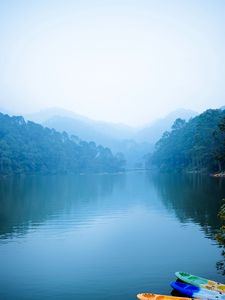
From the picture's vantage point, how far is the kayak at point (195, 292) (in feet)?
36.0

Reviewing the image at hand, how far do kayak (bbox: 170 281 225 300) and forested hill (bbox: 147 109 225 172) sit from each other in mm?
43053

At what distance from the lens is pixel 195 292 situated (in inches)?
451

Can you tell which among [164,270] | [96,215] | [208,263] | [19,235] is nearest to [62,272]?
[164,270]

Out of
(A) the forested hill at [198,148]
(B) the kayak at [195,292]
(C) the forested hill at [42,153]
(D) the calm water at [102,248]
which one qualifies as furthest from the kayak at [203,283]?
(C) the forested hill at [42,153]

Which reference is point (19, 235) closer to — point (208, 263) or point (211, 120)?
point (208, 263)

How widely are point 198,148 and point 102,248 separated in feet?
219

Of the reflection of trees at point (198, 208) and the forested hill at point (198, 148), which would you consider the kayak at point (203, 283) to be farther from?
the forested hill at point (198, 148)

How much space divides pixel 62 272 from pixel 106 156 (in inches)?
5805

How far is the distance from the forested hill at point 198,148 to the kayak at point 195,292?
43.1 meters

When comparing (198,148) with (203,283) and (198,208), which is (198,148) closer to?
(198,208)

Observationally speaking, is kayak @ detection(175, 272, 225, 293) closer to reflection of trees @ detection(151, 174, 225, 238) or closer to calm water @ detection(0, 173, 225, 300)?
calm water @ detection(0, 173, 225, 300)

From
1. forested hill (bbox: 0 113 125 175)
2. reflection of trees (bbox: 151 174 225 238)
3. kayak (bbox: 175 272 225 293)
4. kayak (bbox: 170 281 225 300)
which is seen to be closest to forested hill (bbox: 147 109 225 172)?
reflection of trees (bbox: 151 174 225 238)

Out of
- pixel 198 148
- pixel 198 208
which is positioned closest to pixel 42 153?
pixel 198 148

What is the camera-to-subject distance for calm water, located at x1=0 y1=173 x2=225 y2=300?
1398cm
